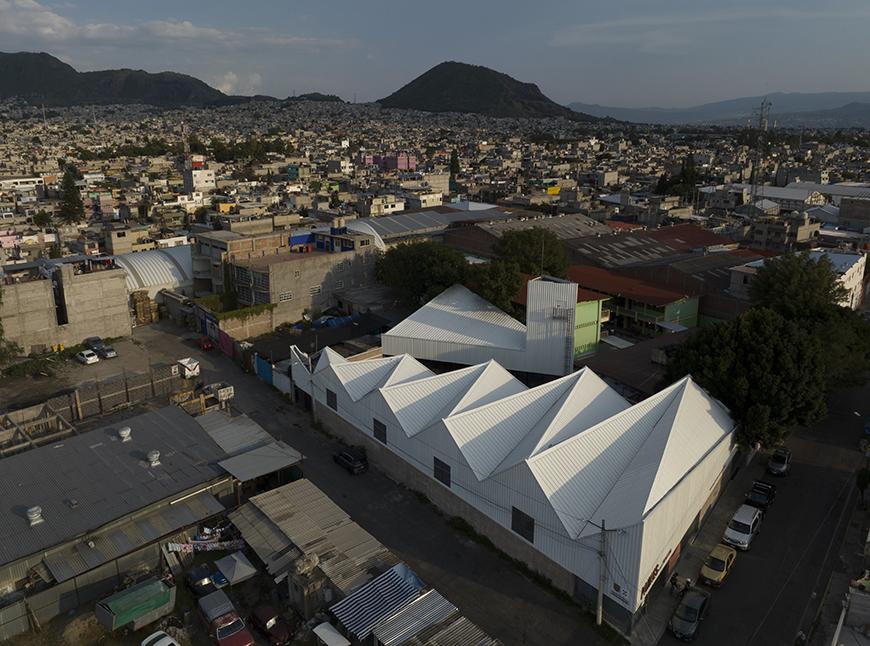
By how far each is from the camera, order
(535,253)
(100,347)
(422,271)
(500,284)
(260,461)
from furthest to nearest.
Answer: (535,253) → (422,271) → (100,347) → (500,284) → (260,461)

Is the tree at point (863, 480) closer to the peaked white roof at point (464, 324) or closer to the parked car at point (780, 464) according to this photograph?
the parked car at point (780, 464)

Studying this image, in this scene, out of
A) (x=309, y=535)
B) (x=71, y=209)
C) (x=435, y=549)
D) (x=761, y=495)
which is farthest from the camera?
(x=71, y=209)

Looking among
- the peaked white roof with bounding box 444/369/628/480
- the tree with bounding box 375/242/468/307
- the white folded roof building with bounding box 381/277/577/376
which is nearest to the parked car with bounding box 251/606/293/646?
the peaked white roof with bounding box 444/369/628/480

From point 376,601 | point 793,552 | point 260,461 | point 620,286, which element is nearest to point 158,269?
point 260,461

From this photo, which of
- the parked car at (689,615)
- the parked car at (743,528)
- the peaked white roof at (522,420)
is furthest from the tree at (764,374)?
the parked car at (689,615)

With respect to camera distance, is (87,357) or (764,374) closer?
(764,374)

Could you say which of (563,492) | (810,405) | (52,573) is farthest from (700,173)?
(52,573)

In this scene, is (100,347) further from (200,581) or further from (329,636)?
(329,636)
